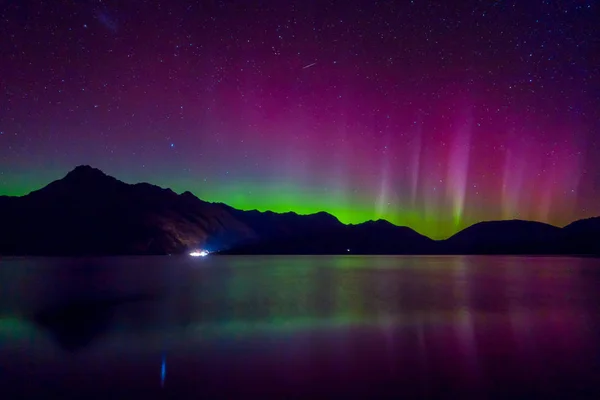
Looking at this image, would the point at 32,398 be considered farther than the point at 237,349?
No

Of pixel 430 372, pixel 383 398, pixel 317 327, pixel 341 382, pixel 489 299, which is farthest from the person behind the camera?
pixel 489 299

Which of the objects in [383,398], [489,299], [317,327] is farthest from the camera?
[489,299]

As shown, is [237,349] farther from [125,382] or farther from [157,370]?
[125,382]

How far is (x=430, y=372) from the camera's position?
13102 millimetres

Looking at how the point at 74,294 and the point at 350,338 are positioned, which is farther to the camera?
the point at 74,294

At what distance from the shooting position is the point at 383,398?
1070cm

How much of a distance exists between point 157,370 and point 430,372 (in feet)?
25.8

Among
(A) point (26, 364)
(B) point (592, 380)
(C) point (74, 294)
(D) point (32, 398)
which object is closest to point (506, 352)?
(B) point (592, 380)

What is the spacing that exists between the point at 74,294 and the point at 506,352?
3428 centimetres

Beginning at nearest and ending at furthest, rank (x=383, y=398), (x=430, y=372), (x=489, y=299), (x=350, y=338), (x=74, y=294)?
1. (x=383, y=398)
2. (x=430, y=372)
3. (x=350, y=338)
4. (x=489, y=299)
5. (x=74, y=294)

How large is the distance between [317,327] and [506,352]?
840cm

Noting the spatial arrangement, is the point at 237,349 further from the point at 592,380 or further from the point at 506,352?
the point at 592,380

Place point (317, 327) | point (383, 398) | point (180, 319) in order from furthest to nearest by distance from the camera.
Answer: point (180, 319) < point (317, 327) < point (383, 398)

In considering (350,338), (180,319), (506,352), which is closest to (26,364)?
(180,319)
